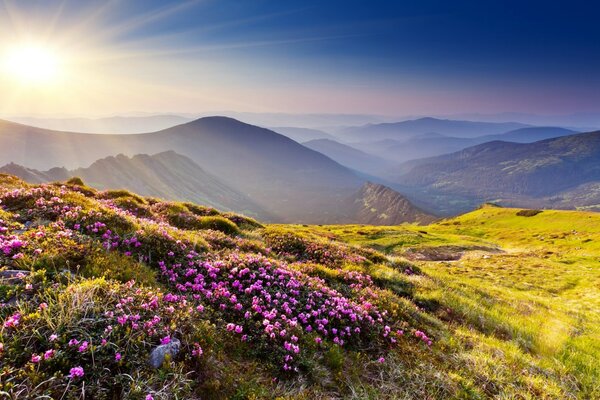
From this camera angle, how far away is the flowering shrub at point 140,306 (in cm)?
450

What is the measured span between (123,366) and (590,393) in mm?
10813

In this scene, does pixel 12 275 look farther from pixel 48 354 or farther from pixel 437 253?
pixel 437 253

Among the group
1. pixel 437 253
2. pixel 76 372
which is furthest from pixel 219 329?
pixel 437 253

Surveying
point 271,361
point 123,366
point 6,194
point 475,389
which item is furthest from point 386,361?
point 6,194

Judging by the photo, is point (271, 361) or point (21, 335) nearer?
point (21, 335)

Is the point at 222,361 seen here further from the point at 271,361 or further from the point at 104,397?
the point at 104,397

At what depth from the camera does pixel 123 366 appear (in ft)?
15.4

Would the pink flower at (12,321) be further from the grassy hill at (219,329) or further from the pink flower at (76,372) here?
the pink flower at (76,372)

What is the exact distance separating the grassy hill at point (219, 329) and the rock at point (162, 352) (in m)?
0.09

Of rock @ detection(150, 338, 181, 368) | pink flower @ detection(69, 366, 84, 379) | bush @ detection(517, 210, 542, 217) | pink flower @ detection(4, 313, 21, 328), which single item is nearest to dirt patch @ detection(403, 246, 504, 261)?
rock @ detection(150, 338, 181, 368)

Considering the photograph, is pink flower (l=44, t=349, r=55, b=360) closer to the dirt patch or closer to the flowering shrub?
the flowering shrub

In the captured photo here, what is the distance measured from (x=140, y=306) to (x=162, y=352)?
1.13 m

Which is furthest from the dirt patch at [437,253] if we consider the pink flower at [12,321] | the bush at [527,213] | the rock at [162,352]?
the bush at [527,213]

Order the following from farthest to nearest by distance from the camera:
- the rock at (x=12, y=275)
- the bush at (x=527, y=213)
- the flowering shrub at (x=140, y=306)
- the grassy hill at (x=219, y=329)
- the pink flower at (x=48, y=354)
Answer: the bush at (x=527, y=213) < the rock at (x=12, y=275) < the grassy hill at (x=219, y=329) < the flowering shrub at (x=140, y=306) < the pink flower at (x=48, y=354)
